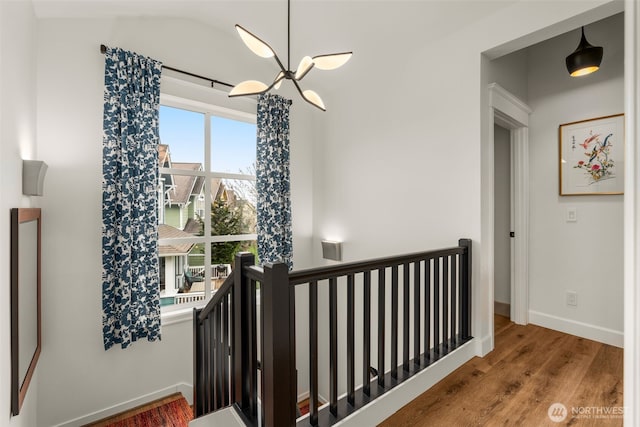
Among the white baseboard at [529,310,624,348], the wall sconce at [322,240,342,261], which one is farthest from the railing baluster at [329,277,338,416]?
the white baseboard at [529,310,624,348]

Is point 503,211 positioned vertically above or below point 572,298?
above

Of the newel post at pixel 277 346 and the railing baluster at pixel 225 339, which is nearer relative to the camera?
the newel post at pixel 277 346

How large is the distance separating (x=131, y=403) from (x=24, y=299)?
4.86 feet

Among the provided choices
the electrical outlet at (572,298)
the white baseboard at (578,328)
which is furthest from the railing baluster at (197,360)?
the electrical outlet at (572,298)

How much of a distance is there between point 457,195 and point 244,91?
1837mm

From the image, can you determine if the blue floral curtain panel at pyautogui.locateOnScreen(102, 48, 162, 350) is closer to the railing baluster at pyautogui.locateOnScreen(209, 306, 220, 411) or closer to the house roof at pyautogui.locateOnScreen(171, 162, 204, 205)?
the house roof at pyautogui.locateOnScreen(171, 162, 204, 205)

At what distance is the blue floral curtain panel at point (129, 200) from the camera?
246cm

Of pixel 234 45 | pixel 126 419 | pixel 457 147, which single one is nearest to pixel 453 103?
pixel 457 147

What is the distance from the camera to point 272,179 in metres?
3.46

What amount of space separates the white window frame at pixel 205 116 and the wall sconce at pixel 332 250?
865mm

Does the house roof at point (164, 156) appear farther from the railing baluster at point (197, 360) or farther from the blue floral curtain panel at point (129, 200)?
the railing baluster at point (197, 360)

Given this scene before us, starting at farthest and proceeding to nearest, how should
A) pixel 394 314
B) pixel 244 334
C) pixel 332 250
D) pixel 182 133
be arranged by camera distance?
pixel 332 250
pixel 182 133
pixel 394 314
pixel 244 334

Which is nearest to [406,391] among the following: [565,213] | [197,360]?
[197,360]

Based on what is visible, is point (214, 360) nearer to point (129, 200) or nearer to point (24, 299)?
point (24, 299)
